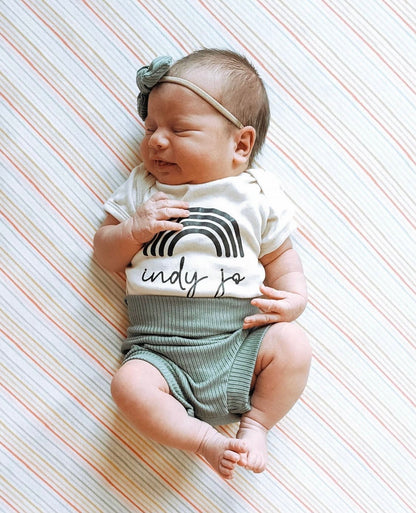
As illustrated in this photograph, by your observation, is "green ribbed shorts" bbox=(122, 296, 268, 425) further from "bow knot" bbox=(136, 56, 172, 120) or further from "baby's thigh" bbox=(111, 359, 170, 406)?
"bow knot" bbox=(136, 56, 172, 120)

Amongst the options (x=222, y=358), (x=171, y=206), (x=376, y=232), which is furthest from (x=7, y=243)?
(x=376, y=232)

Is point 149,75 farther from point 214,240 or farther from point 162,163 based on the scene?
point 214,240

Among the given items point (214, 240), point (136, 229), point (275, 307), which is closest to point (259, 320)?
point (275, 307)

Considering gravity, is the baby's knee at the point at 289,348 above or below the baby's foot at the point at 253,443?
above

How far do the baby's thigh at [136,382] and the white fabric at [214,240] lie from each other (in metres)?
0.12

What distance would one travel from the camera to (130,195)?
118 cm

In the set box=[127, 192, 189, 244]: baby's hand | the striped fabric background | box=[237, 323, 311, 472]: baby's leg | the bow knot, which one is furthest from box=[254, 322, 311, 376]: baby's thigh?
the bow knot

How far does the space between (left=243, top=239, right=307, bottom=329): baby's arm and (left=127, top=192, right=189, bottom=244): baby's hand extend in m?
0.18

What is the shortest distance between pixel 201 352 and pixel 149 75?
1.51ft

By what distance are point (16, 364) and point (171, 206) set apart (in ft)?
1.30

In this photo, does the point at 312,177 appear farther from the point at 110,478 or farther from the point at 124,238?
the point at 110,478

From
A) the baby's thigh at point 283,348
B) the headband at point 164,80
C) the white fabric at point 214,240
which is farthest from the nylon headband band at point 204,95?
the baby's thigh at point 283,348

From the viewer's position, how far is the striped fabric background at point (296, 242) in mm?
1203

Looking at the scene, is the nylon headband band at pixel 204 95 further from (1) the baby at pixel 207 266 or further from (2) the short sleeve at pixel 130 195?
(2) the short sleeve at pixel 130 195
